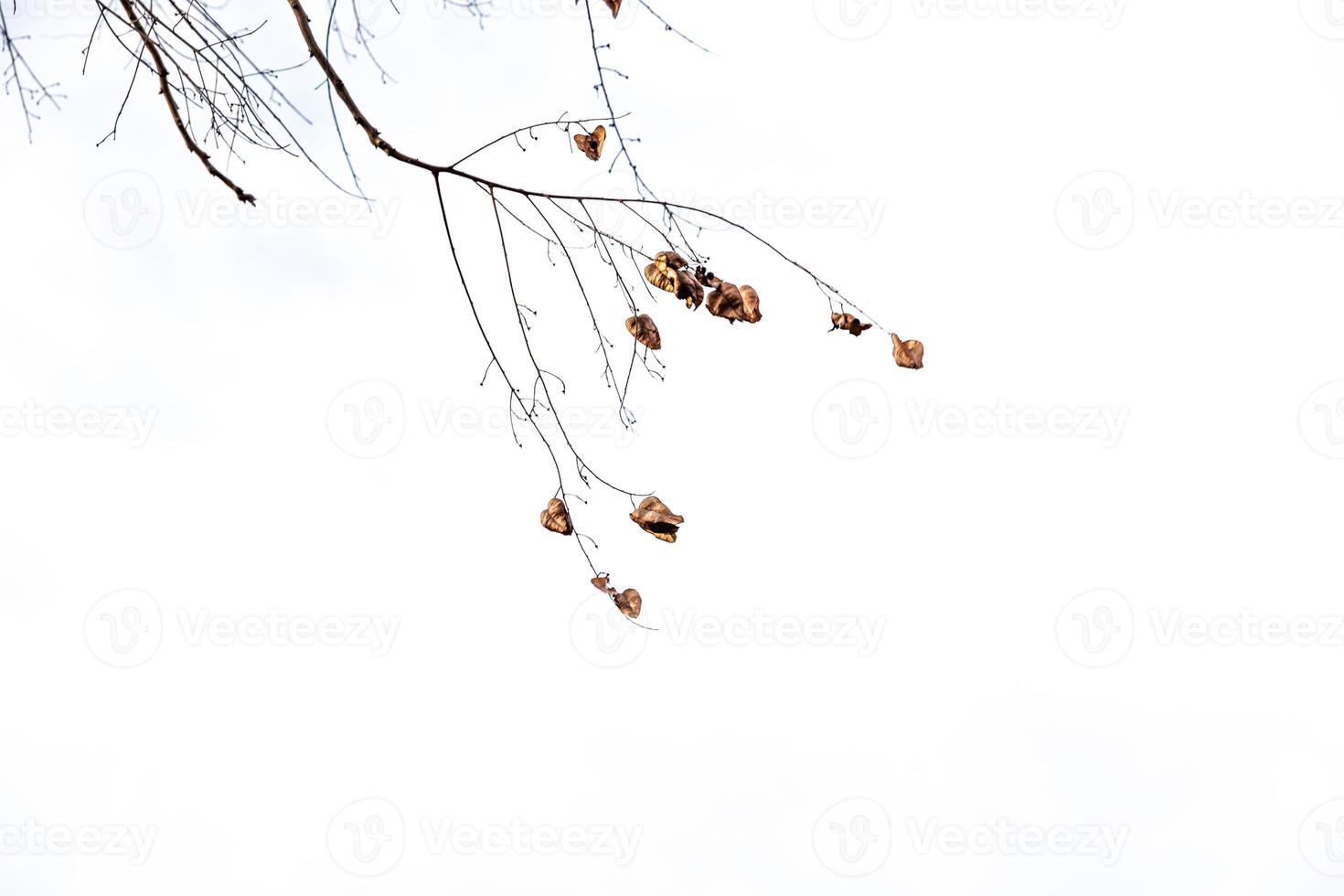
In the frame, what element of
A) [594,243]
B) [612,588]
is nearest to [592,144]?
[594,243]

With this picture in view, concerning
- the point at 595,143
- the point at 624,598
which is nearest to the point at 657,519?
the point at 624,598

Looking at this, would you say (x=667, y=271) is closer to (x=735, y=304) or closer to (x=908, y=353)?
(x=735, y=304)

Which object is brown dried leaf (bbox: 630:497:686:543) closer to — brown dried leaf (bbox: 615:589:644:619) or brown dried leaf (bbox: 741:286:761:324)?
brown dried leaf (bbox: 615:589:644:619)

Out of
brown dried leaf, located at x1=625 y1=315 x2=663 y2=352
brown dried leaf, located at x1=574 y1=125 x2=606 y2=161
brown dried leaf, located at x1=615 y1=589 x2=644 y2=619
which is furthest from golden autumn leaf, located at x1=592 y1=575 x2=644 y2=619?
brown dried leaf, located at x1=574 y1=125 x2=606 y2=161

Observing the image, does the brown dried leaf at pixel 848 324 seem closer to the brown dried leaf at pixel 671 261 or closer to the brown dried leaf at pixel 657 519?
the brown dried leaf at pixel 671 261

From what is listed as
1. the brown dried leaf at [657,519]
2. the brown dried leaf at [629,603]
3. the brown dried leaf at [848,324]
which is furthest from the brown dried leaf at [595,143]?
the brown dried leaf at [629,603]

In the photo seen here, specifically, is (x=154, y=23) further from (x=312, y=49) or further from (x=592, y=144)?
(x=592, y=144)
